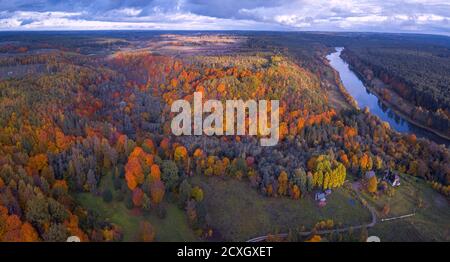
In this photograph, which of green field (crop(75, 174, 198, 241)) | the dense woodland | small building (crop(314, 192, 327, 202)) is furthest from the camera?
small building (crop(314, 192, 327, 202))

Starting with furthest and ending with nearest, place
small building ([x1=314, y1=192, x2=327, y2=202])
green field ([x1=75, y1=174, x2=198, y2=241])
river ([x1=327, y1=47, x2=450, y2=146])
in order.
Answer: river ([x1=327, y1=47, x2=450, y2=146]) → small building ([x1=314, y1=192, x2=327, y2=202]) → green field ([x1=75, y1=174, x2=198, y2=241])

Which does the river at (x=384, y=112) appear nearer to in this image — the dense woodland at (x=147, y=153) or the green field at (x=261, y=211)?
the dense woodland at (x=147, y=153)

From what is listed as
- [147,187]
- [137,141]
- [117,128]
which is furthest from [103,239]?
[117,128]

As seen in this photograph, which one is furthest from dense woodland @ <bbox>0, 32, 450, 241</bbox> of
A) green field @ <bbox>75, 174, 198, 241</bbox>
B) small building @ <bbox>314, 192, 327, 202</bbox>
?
small building @ <bbox>314, 192, 327, 202</bbox>

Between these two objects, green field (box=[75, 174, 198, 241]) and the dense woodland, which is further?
the dense woodland

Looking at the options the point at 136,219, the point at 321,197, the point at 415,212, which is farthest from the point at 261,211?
the point at 415,212

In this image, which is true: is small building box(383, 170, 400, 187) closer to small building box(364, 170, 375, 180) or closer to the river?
small building box(364, 170, 375, 180)

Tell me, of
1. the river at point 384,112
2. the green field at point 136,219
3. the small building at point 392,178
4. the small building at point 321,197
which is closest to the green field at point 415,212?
the small building at point 392,178
